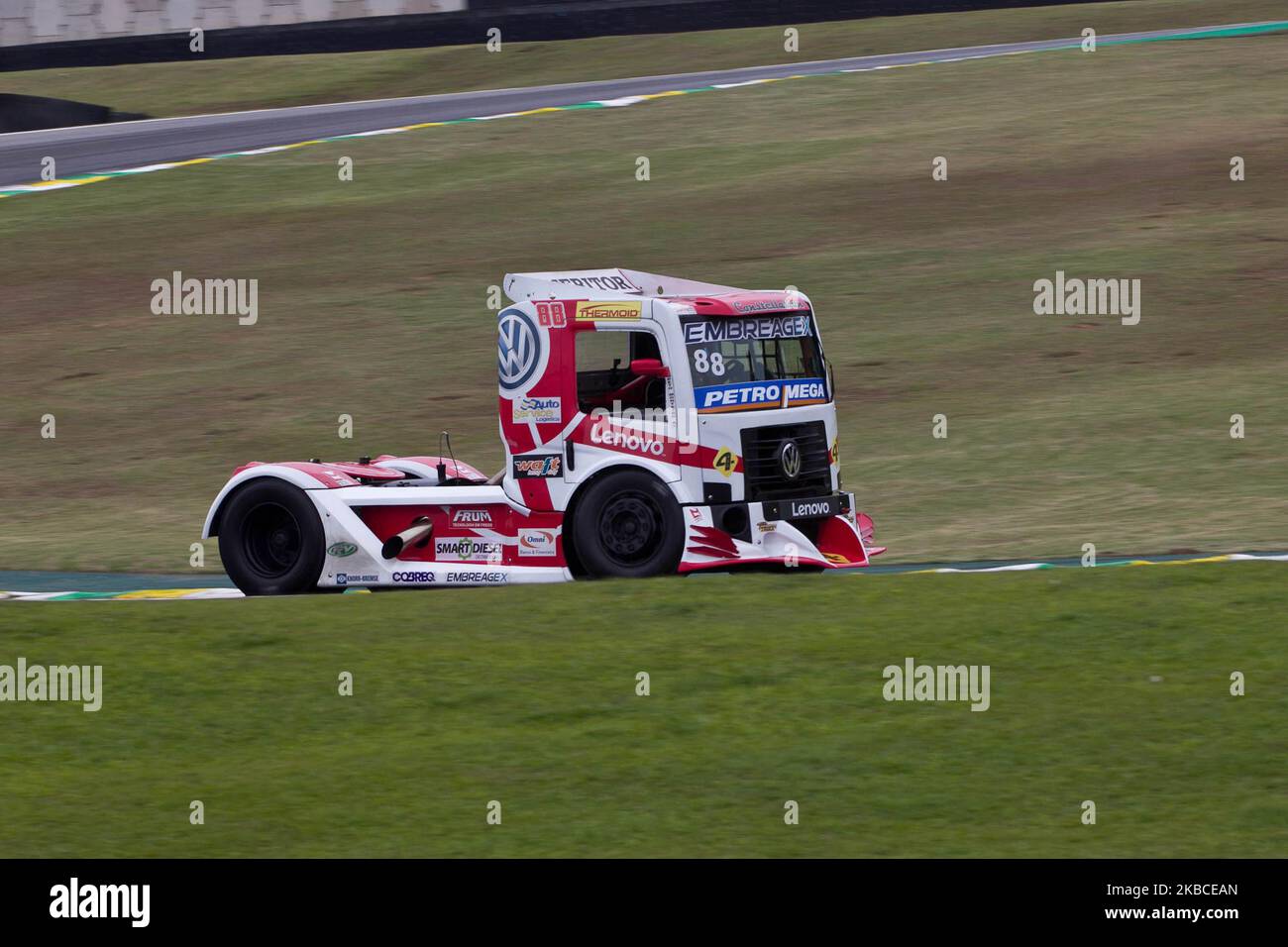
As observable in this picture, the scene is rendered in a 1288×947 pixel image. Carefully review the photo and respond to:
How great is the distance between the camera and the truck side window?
13406 mm

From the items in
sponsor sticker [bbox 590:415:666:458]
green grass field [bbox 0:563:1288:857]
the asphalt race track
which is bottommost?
green grass field [bbox 0:563:1288:857]

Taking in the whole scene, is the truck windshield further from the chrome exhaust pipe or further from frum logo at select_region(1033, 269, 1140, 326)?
frum logo at select_region(1033, 269, 1140, 326)

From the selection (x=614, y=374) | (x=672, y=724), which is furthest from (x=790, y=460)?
(x=672, y=724)

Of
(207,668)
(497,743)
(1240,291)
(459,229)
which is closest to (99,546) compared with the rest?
(207,668)

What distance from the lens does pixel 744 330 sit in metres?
13.2

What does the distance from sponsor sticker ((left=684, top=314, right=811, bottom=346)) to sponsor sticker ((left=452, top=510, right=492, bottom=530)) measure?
1.96 meters

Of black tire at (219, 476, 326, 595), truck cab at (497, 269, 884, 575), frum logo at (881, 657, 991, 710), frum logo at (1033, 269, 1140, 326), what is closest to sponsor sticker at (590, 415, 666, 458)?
truck cab at (497, 269, 884, 575)

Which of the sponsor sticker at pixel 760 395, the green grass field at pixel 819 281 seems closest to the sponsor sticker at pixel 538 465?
the sponsor sticker at pixel 760 395

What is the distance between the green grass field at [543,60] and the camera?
40.0 meters

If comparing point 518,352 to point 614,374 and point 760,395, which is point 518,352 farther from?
point 760,395

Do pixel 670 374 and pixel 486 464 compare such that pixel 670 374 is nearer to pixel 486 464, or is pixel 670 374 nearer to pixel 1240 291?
pixel 486 464
